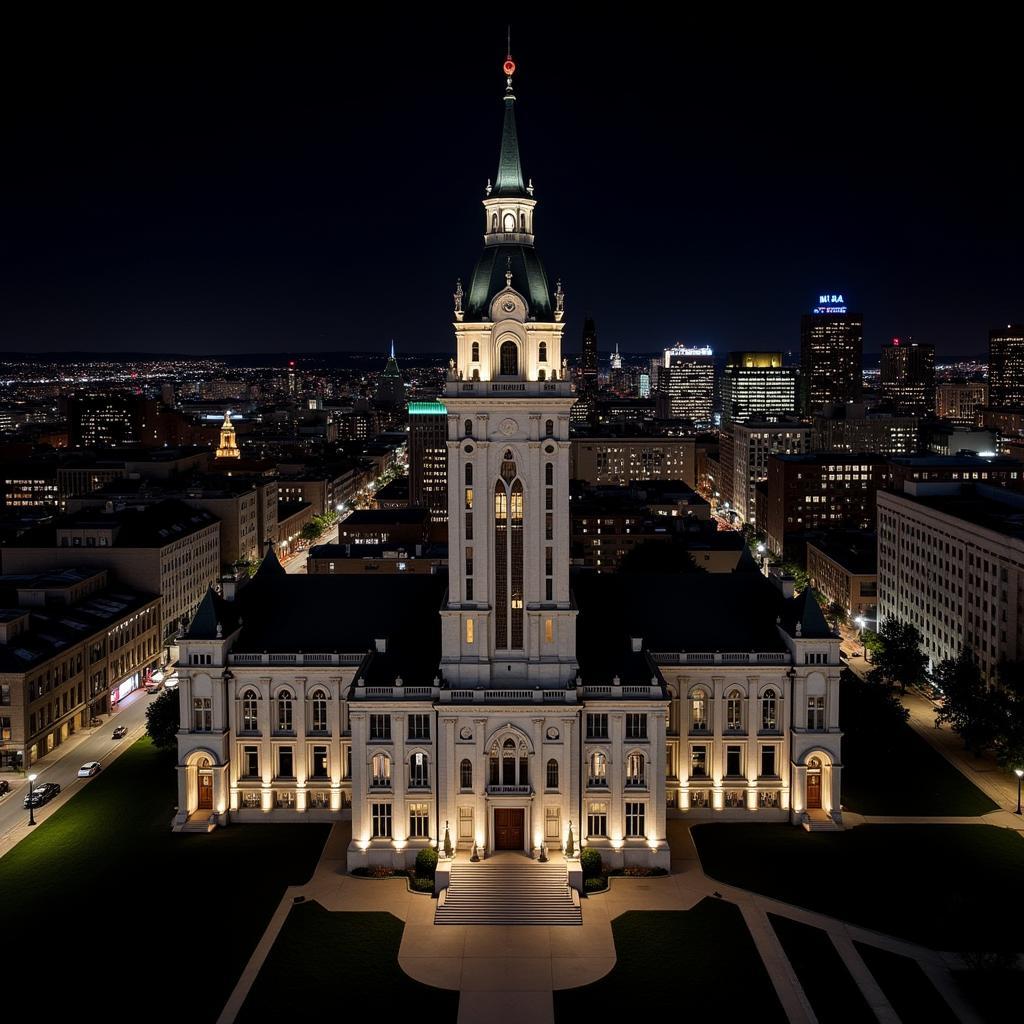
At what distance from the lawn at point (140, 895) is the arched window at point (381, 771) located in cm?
768

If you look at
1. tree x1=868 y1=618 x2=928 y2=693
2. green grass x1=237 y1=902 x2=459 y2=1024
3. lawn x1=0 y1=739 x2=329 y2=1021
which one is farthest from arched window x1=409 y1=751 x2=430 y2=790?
tree x1=868 y1=618 x2=928 y2=693

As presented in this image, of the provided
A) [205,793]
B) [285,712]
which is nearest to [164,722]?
[205,793]

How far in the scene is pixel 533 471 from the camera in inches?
3305

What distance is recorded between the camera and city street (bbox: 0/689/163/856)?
9244 cm

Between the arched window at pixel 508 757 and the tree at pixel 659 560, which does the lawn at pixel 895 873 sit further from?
the tree at pixel 659 560

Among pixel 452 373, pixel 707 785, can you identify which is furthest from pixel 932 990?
pixel 452 373

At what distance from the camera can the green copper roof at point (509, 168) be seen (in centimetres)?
8344

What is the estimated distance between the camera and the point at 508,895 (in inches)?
3095

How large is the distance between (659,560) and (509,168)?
3250 inches

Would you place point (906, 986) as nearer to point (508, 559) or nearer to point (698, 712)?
point (698, 712)

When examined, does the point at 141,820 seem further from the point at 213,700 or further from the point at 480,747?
the point at 480,747

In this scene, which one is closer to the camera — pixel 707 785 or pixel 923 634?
pixel 707 785

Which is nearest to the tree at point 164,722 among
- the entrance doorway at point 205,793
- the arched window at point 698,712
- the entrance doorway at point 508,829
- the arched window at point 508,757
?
the entrance doorway at point 205,793

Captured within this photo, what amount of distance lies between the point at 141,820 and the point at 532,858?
1384 inches
